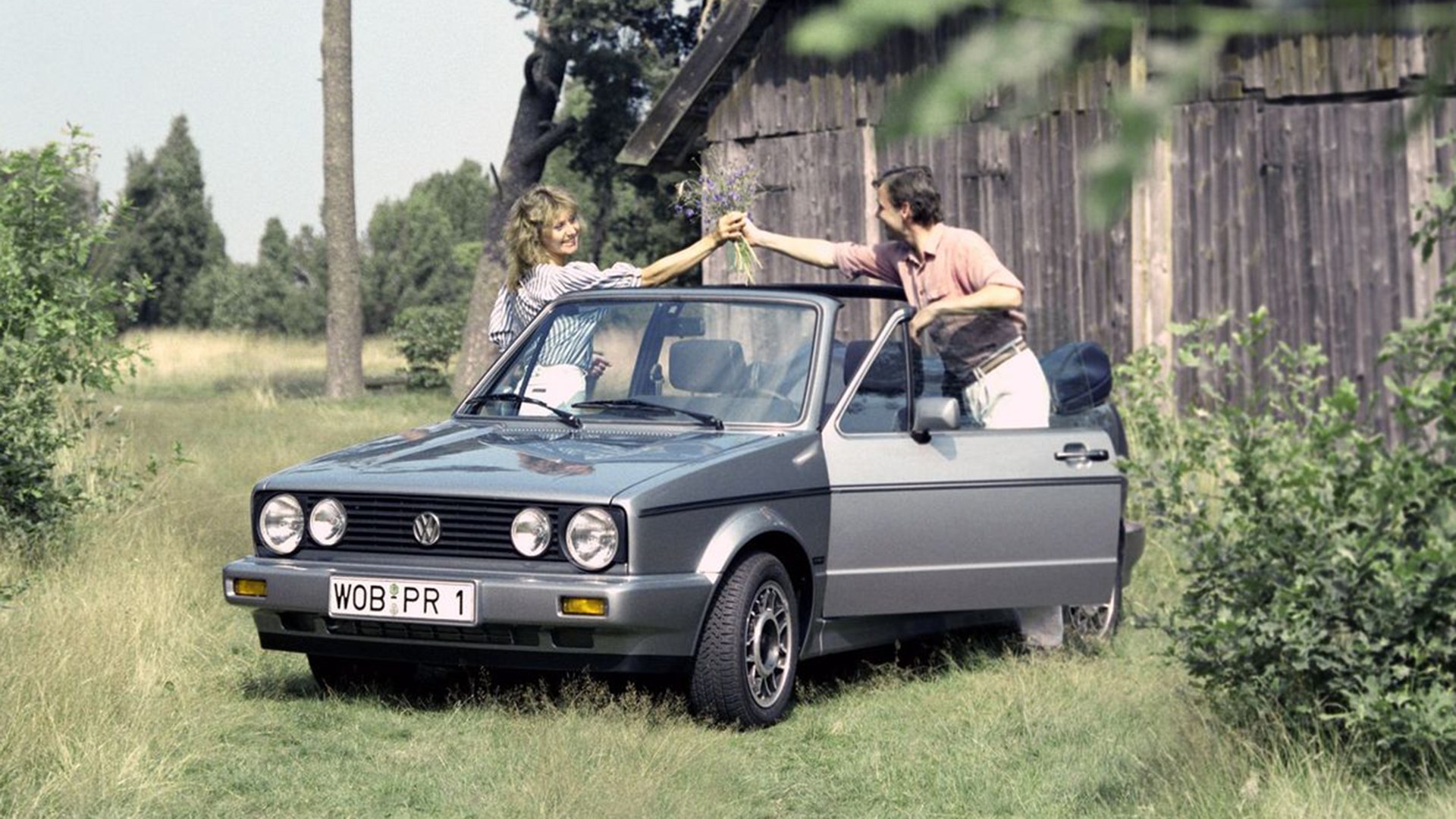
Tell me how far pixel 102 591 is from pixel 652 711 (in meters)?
2.77

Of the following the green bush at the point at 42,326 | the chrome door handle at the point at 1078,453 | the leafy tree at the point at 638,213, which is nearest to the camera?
the chrome door handle at the point at 1078,453

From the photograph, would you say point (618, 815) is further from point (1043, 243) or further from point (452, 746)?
point (1043, 243)

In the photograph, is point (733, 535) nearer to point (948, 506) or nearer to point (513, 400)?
point (948, 506)

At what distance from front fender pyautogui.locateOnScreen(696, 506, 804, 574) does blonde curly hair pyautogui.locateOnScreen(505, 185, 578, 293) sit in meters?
2.23

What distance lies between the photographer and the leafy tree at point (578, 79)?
101ft

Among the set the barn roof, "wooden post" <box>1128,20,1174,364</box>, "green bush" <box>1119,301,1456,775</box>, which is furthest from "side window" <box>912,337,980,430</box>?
the barn roof

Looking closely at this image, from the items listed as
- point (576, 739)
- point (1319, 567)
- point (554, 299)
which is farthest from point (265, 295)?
point (1319, 567)

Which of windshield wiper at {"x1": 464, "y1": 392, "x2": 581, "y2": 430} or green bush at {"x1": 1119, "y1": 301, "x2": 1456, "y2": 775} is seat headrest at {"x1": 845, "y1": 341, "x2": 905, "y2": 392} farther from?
green bush at {"x1": 1119, "y1": 301, "x2": 1456, "y2": 775}

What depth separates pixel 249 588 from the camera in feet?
22.2

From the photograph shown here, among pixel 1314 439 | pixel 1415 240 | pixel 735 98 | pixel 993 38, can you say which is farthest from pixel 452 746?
pixel 735 98

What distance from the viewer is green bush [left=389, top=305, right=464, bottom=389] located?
109ft

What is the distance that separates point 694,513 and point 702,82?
35.6 ft

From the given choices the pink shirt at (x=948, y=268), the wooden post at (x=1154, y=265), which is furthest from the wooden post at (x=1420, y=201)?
the pink shirt at (x=948, y=268)

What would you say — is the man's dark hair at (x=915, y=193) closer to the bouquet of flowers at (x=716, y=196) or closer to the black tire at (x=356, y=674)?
the bouquet of flowers at (x=716, y=196)
